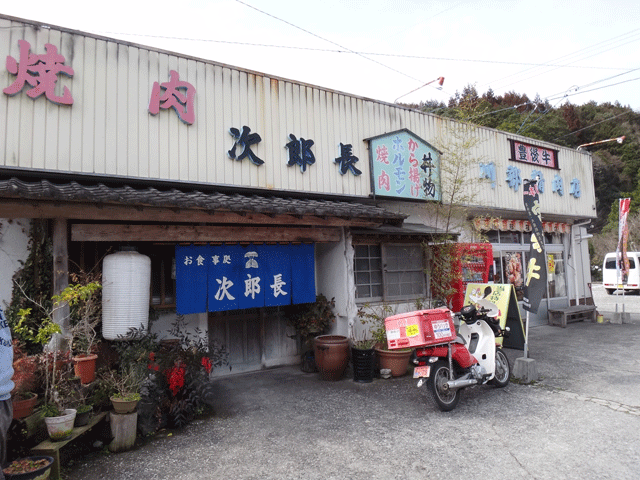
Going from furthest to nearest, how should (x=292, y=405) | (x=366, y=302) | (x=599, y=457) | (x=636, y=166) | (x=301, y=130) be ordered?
(x=636, y=166) < (x=366, y=302) < (x=301, y=130) < (x=292, y=405) < (x=599, y=457)

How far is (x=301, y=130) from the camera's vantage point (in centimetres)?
842

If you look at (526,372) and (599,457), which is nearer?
(599,457)

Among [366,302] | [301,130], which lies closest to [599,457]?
[366,302]

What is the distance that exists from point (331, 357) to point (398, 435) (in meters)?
→ 2.60

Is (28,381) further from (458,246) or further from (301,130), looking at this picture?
(458,246)

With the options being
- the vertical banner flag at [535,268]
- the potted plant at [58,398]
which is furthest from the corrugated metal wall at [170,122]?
the vertical banner flag at [535,268]

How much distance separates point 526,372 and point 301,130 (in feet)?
20.1

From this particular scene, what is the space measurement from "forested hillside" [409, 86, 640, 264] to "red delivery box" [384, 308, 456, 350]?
29480mm

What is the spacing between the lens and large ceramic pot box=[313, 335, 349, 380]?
25.2 feet

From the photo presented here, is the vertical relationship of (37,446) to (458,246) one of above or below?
below

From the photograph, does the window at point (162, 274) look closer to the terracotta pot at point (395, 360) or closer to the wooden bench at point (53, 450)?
the wooden bench at point (53, 450)

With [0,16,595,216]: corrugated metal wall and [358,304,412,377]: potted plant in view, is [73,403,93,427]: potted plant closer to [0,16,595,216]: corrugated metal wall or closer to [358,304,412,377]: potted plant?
[0,16,595,216]: corrugated metal wall

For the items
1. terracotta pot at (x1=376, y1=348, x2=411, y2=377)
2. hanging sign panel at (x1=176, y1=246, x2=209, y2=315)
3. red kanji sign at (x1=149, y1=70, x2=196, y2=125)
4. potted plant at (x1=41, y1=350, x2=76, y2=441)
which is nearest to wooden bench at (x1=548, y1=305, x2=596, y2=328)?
terracotta pot at (x1=376, y1=348, x2=411, y2=377)

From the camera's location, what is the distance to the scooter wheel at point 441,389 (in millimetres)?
5930
